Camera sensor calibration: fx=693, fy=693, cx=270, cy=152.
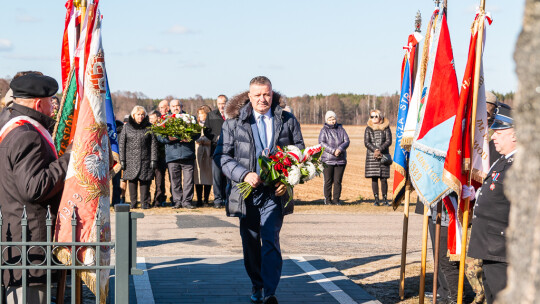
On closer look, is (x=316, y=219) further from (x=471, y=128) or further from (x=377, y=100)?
(x=377, y=100)

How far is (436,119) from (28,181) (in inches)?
151

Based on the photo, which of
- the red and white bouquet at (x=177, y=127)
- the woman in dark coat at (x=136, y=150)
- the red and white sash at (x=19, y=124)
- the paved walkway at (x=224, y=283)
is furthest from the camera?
the woman in dark coat at (x=136, y=150)

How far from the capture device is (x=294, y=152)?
22.7 ft

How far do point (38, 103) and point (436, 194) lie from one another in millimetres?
3758

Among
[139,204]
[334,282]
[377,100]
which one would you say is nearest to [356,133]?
[377,100]

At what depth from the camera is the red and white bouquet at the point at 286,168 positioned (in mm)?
6832

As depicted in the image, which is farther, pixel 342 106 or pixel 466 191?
pixel 342 106

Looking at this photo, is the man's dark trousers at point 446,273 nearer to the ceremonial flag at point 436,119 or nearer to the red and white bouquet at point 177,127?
the ceremonial flag at point 436,119

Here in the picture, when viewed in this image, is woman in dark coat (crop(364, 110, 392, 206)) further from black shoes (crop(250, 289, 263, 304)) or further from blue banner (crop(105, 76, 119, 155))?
blue banner (crop(105, 76, 119, 155))

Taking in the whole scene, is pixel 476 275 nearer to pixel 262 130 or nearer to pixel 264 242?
pixel 264 242

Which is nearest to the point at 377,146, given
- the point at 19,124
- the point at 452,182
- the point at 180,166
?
the point at 180,166

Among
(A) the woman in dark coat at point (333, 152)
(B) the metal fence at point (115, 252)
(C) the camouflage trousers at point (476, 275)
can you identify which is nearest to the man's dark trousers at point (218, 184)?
(A) the woman in dark coat at point (333, 152)

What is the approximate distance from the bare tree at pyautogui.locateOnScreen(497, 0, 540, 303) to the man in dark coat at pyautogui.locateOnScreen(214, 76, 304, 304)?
509cm

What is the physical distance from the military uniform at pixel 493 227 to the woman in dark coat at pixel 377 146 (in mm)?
10916
